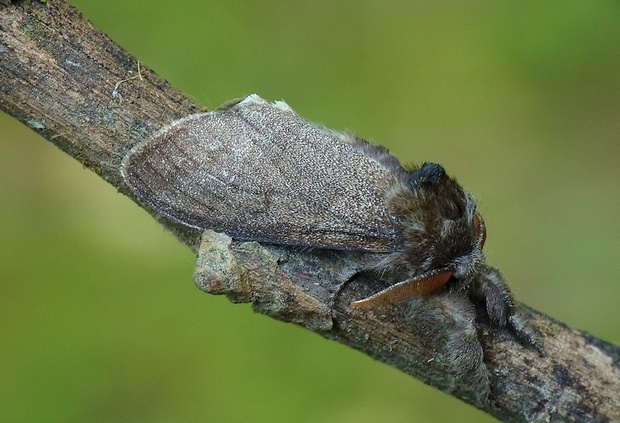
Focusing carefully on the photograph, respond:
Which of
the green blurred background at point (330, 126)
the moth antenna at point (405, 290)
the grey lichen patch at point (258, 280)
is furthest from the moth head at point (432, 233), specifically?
the green blurred background at point (330, 126)

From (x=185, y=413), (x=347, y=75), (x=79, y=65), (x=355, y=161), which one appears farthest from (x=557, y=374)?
(x=347, y=75)

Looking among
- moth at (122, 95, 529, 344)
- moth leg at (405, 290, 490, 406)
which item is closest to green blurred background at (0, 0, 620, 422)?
moth leg at (405, 290, 490, 406)

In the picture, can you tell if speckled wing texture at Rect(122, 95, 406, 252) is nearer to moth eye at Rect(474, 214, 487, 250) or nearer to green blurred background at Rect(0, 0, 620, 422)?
moth eye at Rect(474, 214, 487, 250)

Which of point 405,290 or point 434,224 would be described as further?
point 434,224

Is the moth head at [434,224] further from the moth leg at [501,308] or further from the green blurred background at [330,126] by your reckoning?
the green blurred background at [330,126]

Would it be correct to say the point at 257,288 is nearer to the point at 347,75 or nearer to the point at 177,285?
the point at 177,285

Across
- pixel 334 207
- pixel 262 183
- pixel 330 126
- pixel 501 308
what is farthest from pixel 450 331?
pixel 330 126

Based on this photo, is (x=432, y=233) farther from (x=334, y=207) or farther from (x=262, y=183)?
(x=262, y=183)
